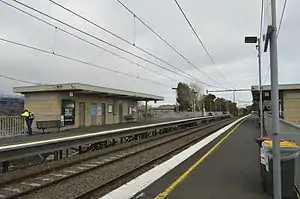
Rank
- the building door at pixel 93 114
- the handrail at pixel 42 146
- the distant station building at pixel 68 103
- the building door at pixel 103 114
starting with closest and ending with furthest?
the handrail at pixel 42 146 → the distant station building at pixel 68 103 → the building door at pixel 93 114 → the building door at pixel 103 114

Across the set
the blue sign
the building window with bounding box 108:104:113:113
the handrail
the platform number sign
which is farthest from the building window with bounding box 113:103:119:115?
the handrail

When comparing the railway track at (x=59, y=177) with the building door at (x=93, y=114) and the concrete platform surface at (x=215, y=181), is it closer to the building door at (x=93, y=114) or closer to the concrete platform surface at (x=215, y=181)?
the concrete platform surface at (x=215, y=181)

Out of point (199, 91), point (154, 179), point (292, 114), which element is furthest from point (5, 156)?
point (199, 91)

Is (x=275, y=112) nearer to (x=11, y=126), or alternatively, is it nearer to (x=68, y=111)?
(x=11, y=126)

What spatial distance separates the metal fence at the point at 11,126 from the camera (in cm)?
2052

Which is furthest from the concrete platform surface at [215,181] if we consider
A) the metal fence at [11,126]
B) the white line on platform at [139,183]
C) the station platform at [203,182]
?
the metal fence at [11,126]

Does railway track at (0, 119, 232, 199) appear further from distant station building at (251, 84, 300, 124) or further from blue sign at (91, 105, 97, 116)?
distant station building at (251, 84, 300, 124)

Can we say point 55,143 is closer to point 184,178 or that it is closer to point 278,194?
point 184,178

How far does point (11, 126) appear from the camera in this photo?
21469 millimetres

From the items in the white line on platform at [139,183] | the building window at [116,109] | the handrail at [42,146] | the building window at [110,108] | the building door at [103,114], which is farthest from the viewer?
the building window at [116,109]

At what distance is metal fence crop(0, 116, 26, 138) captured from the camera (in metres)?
20.5

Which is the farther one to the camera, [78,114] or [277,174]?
[78,114]

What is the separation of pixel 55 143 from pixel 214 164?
5.21m

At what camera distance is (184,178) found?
26.9 ft
